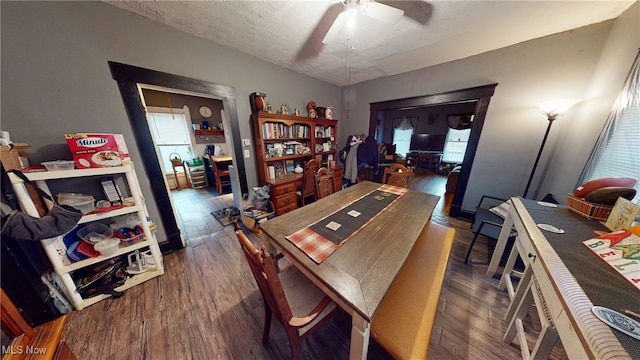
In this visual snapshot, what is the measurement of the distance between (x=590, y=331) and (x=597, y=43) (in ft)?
9.87

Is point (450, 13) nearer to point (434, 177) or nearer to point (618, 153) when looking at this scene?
point (618, 153)

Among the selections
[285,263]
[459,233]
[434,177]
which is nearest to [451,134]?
[434,177]

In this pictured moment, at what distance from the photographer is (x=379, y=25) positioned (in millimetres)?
1714

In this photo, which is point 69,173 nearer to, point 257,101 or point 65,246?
point 65,246

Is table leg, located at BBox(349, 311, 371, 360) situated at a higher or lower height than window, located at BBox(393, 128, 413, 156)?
lower

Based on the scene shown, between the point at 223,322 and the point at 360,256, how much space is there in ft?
4.13

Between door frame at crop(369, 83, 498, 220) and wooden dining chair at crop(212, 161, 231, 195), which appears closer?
door frame at crop(369, 83, 498, 220)

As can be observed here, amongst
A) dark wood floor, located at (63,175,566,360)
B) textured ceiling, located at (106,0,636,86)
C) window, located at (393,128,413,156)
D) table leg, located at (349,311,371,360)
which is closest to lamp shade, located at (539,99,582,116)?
textured ceiling, located at (106,0,636,86)

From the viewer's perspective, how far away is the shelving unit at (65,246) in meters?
1.14

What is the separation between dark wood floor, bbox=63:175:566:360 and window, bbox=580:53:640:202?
1235mm

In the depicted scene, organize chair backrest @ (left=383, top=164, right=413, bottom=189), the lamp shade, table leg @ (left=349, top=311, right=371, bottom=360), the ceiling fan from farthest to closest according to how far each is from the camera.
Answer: chair backrest @ (left=383, top=164, right=413, bottom=189) → the lamp shade → the ceiling fan → table leg @ (left=349, top=311, right=371, bottom=360)

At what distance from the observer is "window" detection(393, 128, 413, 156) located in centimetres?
664

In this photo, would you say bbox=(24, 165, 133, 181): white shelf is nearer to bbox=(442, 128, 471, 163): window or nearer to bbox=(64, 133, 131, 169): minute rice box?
bbox=(64, 133, 131, 169): minute rice box

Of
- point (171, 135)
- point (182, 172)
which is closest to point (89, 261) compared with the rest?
point (182, 172)
